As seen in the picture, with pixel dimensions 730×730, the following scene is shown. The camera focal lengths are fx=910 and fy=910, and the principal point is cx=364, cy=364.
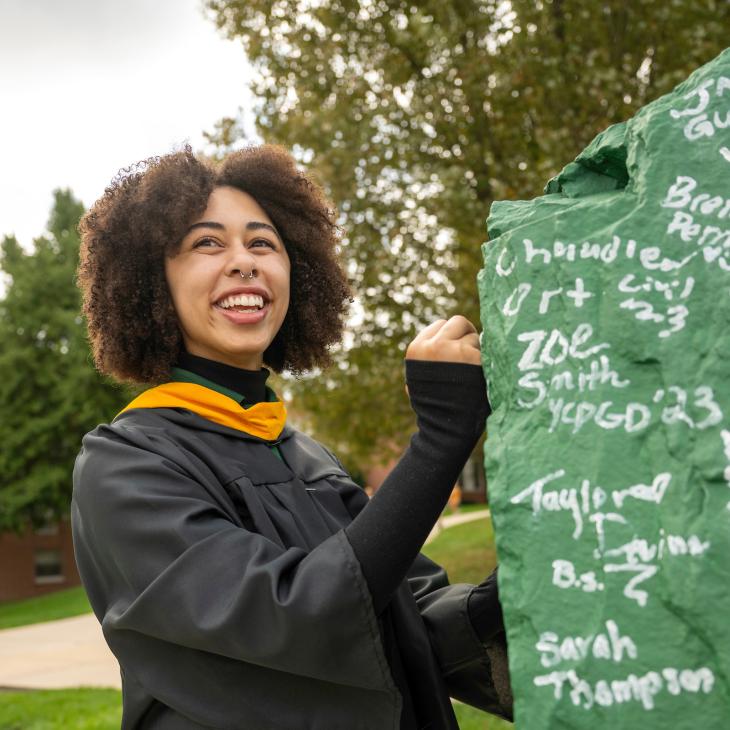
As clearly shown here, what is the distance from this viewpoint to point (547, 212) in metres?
1.80

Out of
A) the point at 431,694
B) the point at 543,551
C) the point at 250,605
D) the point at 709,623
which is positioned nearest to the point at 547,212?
the point at 543,551

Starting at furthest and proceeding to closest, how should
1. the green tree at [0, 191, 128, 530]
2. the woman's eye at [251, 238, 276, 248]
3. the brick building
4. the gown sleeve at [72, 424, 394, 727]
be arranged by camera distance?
1. the brick building
2. the green tree at [0, 191, 128, 530]
3. the woman's eye at [251, 238, 276, 248]
4. the gown sleeve at [72, 424, 394, 727]

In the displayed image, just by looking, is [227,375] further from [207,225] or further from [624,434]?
[624,434]

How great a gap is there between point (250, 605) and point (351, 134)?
6258 millimetres

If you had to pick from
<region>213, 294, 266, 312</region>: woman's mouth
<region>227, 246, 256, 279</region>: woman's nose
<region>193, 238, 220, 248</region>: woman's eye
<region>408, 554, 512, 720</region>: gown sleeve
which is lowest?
<region>408, 554, 512, 720</region>: gown sleeve

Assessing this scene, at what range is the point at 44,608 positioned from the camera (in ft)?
62.5

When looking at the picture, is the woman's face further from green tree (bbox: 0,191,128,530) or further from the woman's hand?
green tree (bbox: 0,191,128,530)

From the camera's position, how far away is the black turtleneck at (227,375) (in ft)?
7.30

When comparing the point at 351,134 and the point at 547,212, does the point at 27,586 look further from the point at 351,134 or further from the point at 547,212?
the point at 547,212

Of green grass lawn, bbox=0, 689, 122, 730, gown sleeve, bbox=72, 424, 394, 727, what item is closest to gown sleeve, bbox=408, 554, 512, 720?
gown sleeve, bbox=72, 424, 394, 727

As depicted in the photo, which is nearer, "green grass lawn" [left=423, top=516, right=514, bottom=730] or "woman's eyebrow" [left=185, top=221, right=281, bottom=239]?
"woman's eyebrow" [left=185, top=221, right=281, bottom=239]

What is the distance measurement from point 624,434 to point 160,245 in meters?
1.26

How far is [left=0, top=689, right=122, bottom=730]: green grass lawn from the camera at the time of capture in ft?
21.0

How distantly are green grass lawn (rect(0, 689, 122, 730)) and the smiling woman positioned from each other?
4.71 m
